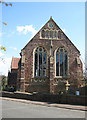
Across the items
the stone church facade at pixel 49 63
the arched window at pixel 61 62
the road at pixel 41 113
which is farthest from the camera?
the arched window at pixel 61 62

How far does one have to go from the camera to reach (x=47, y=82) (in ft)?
80.6

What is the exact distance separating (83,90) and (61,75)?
7295 mm

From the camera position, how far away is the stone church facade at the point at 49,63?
24406 mm

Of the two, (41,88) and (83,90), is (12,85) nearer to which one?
(41,88)

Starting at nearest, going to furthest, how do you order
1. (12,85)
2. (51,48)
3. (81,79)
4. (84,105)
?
(84,105)
(81,79)
(51,48)
(12,85)

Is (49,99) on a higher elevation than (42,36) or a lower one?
lower

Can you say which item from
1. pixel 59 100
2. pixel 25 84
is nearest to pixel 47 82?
pixel 25 84

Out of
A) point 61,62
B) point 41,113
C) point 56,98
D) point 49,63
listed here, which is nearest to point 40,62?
point 49,63

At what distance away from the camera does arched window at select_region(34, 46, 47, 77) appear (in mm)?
25130

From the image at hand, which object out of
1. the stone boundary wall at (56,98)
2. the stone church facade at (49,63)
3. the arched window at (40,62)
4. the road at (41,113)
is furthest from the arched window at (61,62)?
the road at (41,113)

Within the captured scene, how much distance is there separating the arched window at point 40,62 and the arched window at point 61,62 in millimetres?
2169

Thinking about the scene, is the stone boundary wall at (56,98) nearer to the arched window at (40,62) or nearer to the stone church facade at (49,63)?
the stone church facade at (49,63)

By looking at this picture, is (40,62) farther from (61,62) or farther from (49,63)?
(61,62)

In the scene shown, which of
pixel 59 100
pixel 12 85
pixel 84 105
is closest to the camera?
pixel 84 105
